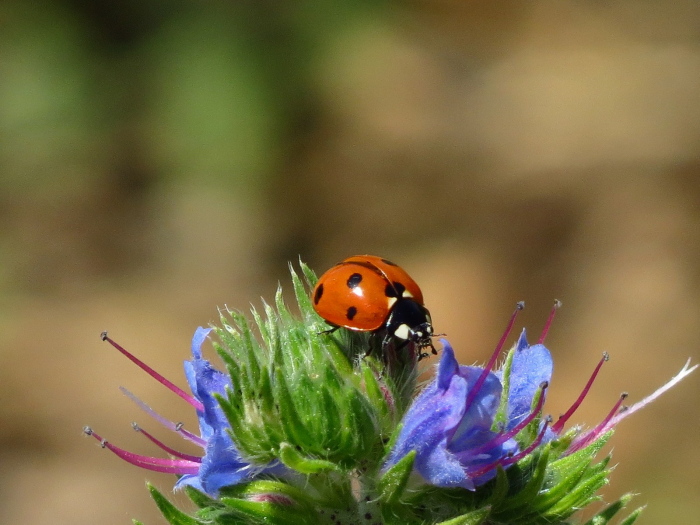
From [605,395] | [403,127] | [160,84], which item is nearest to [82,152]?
[160,84]

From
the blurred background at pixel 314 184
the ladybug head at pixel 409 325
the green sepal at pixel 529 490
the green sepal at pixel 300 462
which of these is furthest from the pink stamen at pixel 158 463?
the blurred background at pixel 314 184

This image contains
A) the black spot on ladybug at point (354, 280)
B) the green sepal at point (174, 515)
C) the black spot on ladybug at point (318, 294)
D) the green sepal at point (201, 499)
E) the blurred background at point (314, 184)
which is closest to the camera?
the green sepal at point (174, 515)

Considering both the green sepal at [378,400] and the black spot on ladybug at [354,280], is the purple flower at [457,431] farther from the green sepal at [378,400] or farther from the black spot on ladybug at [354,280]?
the black spot on ladybug at [354,280]

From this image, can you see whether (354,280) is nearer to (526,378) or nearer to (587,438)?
(526,378)

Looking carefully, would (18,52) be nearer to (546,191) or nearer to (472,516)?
(546,191)

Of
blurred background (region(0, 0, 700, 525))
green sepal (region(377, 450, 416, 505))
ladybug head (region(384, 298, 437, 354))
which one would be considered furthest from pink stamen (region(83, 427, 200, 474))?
blurred background (region(0, 0, 700, 525))
